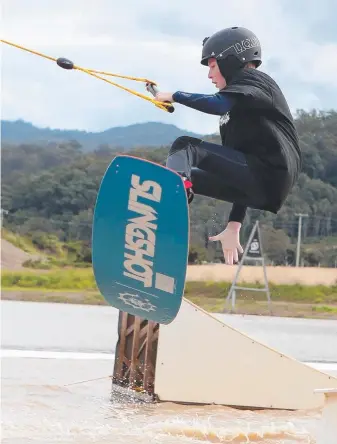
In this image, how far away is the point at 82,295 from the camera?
A: 14.2m

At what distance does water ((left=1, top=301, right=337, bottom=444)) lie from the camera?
549 cm

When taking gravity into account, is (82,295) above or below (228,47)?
below

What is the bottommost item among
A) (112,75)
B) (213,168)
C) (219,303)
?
(219,303)

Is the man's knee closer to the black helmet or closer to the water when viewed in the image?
the black helmet

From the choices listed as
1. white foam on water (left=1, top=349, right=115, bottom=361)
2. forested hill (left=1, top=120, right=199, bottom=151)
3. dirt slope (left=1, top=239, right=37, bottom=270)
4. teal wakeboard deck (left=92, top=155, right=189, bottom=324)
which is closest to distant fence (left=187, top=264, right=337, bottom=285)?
forested hill (left=1, top=120, right=199, bottom=151)

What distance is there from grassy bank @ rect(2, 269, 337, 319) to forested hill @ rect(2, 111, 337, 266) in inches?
20.4

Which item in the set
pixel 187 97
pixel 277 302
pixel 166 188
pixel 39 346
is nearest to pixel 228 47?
pixel 187 97

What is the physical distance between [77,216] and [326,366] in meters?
2.85

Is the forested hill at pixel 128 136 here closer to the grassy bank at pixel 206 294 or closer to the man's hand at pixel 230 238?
the man's hand at pixel 230 238

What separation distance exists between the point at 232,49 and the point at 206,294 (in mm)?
4481

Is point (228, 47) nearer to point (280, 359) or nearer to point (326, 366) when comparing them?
point (280, 359)

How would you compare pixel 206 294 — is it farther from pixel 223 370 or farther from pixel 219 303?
pixel 223 370

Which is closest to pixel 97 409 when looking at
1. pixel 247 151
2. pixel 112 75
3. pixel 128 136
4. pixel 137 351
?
pixel 137 351

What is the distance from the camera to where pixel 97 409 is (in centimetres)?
621
